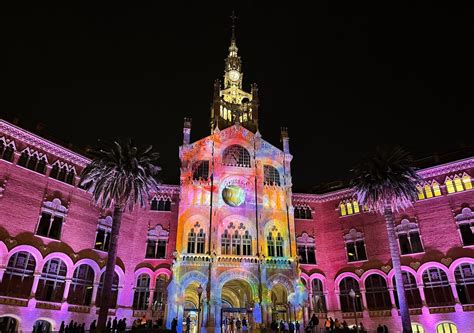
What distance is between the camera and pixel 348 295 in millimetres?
42156

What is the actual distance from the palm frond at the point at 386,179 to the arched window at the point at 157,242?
74.2 feet

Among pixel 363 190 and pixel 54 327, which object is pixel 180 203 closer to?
pixel 54 327

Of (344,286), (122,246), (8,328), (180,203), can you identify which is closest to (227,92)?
(180,203)

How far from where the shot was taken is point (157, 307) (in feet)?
131

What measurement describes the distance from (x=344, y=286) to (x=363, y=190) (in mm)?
14134

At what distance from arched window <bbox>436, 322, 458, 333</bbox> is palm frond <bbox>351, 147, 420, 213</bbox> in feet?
44.1

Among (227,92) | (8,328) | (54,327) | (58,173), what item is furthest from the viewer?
(227,92)

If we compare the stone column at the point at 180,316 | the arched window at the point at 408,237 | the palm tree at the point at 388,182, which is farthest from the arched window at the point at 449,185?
the stone column at the point at 180,316

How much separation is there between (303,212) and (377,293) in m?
12.9

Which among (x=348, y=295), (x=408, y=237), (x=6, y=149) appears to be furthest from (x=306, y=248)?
(x=6, y=149)

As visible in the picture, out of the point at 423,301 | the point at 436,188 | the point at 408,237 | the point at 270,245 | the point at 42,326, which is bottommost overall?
the point at 42,326

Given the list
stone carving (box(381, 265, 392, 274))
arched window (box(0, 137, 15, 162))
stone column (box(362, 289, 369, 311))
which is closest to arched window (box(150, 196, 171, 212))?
arched window (box(0, 137, 15, 162))


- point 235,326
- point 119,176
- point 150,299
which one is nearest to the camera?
point 119,176

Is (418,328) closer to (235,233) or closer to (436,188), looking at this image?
(436,188)
